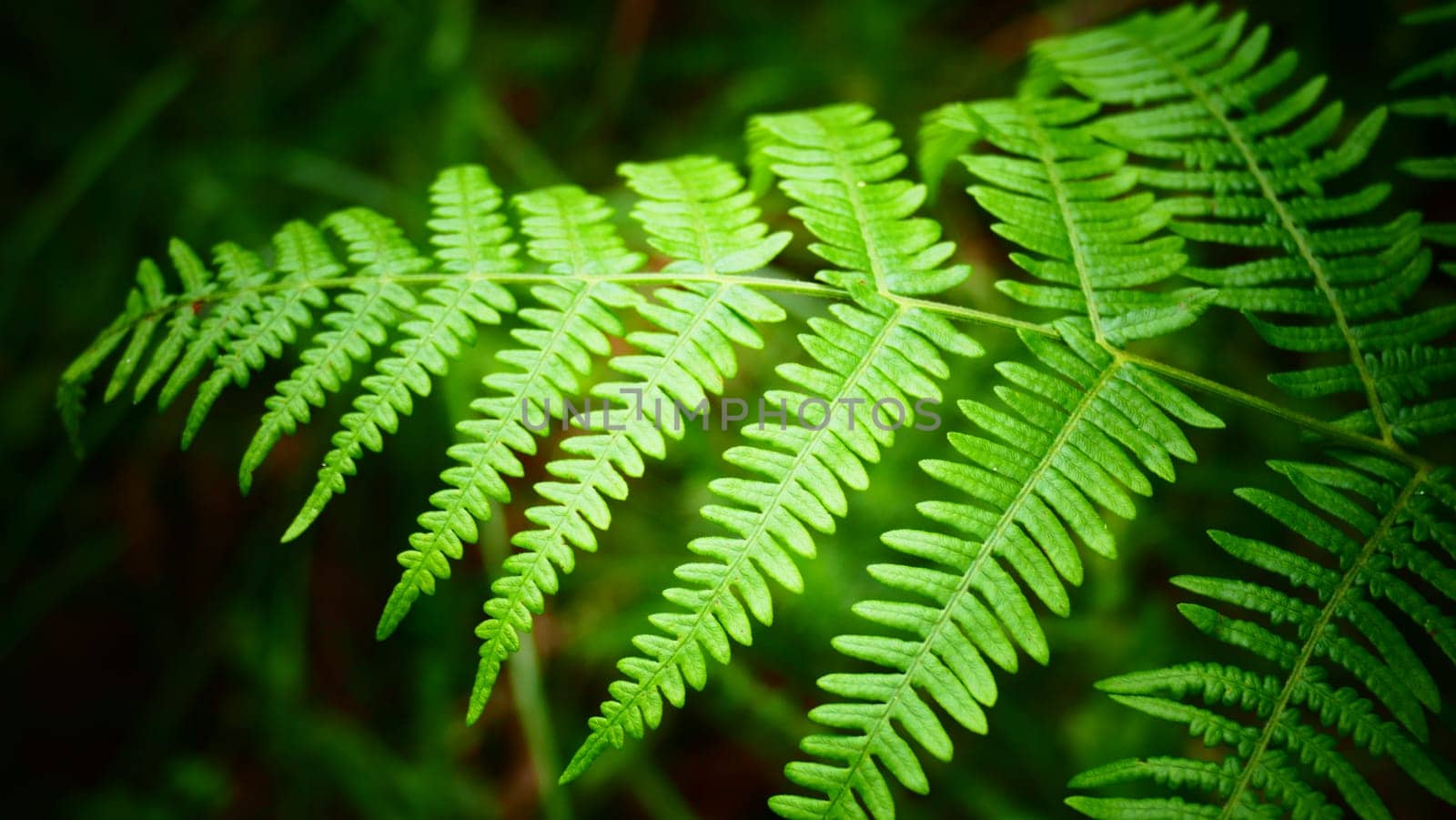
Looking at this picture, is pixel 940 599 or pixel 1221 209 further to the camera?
pixel 1221 209

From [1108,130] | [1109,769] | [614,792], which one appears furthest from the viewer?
[614,792]

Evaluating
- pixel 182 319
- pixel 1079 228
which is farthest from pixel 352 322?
pixel 1079 228

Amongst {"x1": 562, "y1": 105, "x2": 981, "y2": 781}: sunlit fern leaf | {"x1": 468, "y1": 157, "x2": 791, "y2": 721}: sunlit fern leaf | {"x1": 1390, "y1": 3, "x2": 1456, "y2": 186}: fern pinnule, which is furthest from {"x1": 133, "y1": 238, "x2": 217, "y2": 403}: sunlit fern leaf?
{"x1": 1390, "y1": 3, "x2": 1456, "y2": 186}: fern pinnule

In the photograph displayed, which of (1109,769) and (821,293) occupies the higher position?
(821,293)

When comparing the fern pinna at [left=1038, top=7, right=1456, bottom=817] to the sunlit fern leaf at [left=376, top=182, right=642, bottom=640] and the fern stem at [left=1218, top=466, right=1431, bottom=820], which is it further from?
the sunlit fern leaf at [left=376, top=182, right=642, bottom=640]

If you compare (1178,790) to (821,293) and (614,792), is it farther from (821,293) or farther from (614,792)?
(821,293)

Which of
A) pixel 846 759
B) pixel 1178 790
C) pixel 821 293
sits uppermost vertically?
pixel 821 293

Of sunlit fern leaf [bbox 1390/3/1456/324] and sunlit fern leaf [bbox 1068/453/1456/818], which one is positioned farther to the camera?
sunlit fern leaf [bbox 1390/3/1456/324]

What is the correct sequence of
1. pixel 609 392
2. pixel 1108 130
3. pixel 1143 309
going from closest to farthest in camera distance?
pixel 609 392, pixel 1143 309, pixel 1108 130

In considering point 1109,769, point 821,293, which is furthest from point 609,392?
point 1109,769
